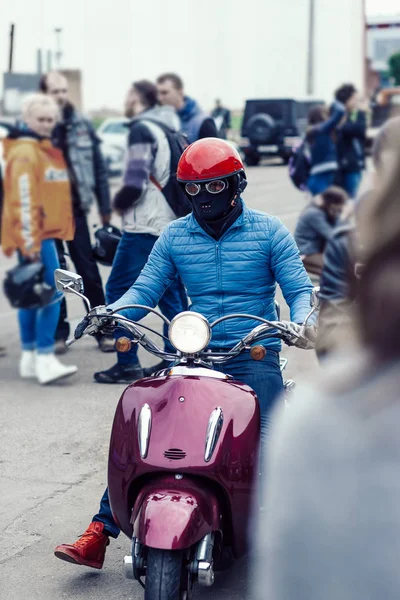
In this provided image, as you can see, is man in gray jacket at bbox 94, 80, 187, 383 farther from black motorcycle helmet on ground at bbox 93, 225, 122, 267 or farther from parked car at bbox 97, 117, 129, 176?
parked car at bbox 97, 117, 129, 176

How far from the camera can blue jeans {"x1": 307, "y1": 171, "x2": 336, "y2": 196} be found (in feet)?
40.5

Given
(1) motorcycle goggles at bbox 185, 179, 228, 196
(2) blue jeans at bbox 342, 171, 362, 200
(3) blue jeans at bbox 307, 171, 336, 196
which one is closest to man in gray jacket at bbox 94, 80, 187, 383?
(1) motorcycle goggles at bbox 185, 179, 228, 196

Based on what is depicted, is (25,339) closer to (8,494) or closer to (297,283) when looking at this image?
(8,494)

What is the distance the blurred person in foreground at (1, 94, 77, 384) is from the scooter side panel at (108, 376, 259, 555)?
12.1 ft

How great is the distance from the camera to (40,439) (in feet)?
20.2

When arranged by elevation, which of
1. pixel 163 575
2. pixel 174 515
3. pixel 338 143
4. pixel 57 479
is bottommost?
pixel 57 479

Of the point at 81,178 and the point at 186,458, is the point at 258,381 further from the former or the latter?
the point at 81,178

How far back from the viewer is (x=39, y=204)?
24.2ft

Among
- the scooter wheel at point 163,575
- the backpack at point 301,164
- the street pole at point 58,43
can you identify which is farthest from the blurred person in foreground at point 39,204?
the street pole at point 58,43

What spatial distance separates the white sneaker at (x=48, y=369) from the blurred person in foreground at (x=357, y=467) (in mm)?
6122

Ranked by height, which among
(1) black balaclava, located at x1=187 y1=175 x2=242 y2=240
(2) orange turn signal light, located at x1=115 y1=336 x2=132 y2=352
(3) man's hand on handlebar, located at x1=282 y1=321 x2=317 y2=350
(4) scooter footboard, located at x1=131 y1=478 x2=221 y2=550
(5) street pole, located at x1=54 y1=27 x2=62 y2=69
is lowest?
(4) scooter footboard, located at x1=131 y1=478 x2=221 y2=550

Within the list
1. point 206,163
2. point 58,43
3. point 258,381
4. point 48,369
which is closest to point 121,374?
point 48,369

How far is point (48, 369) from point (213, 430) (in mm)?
3897

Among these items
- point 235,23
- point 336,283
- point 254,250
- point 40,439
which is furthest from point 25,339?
point 235,23
